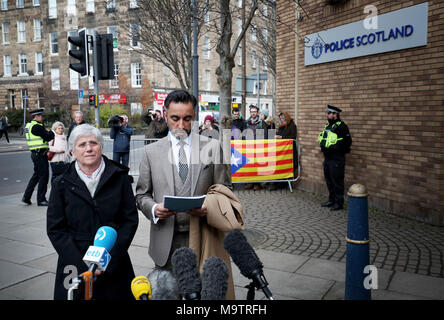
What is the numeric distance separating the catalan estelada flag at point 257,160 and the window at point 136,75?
1136 inches

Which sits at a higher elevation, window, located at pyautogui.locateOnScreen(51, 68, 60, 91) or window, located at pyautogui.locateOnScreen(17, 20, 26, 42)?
window, located at pyautogui.locateOnScreen(17, 20, 26, 42)

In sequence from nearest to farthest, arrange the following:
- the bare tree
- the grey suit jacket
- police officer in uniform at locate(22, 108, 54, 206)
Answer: the grey suit jacket < the bare tree < police officer in uniform at locate(22, 108, 54, 206)

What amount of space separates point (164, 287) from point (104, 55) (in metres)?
6.77

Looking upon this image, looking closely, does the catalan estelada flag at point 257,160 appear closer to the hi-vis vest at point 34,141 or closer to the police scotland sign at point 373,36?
the police scotland sign at point 373,36

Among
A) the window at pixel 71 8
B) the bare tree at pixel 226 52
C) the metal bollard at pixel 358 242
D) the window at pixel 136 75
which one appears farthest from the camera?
the window at pixel 71 8

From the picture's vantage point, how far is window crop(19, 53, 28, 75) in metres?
42.1

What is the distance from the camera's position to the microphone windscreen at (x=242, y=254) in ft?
6.03

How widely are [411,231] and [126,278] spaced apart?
194 inches

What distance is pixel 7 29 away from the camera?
42.9 meters

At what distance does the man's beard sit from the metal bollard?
1.35 m

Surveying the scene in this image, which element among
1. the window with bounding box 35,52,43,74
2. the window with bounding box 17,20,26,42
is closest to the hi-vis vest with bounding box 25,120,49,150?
the window with bounding box 35,52,43,74

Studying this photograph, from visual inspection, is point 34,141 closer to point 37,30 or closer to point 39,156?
point 39,156

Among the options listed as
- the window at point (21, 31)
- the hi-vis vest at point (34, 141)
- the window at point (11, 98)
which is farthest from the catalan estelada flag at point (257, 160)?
the window at point (21, 31)

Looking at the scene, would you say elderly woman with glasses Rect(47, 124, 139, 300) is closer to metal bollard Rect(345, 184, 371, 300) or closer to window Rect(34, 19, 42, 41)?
metal bollard Rect(345, 184, 371, 300)
